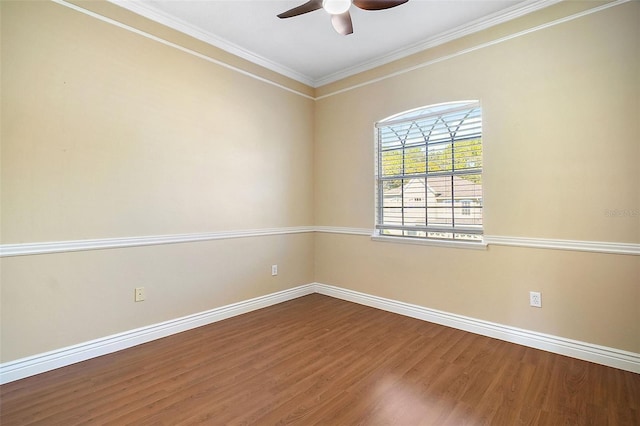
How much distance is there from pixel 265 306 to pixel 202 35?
9.64 feet

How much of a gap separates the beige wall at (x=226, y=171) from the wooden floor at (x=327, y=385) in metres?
0.33

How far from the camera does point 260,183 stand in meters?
3.49

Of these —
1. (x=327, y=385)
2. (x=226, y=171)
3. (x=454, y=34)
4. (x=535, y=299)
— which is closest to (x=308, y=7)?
(x=454, y=34)

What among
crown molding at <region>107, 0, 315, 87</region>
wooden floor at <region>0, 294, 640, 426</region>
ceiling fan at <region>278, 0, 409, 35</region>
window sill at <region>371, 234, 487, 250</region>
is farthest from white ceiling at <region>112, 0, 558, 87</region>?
wooden floor at <region>0, 294, 640, 426</region>

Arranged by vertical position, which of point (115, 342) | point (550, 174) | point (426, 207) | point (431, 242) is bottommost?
point (115, 342)

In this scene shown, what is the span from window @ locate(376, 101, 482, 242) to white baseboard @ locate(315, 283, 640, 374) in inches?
30.5

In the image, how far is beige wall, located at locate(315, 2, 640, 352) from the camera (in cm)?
213

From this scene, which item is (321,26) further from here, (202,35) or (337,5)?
(202,35)

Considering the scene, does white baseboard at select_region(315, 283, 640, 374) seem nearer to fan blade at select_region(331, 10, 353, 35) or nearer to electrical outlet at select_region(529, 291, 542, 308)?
electrical outlet at select_region(529, 291, 542, 308)

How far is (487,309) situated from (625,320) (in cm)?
89

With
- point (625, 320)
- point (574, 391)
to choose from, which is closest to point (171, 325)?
point (574, 391)

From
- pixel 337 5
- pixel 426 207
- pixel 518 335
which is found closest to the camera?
pixel 337 5

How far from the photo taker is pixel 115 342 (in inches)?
94.5

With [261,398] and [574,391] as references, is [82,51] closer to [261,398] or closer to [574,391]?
[261,398]
